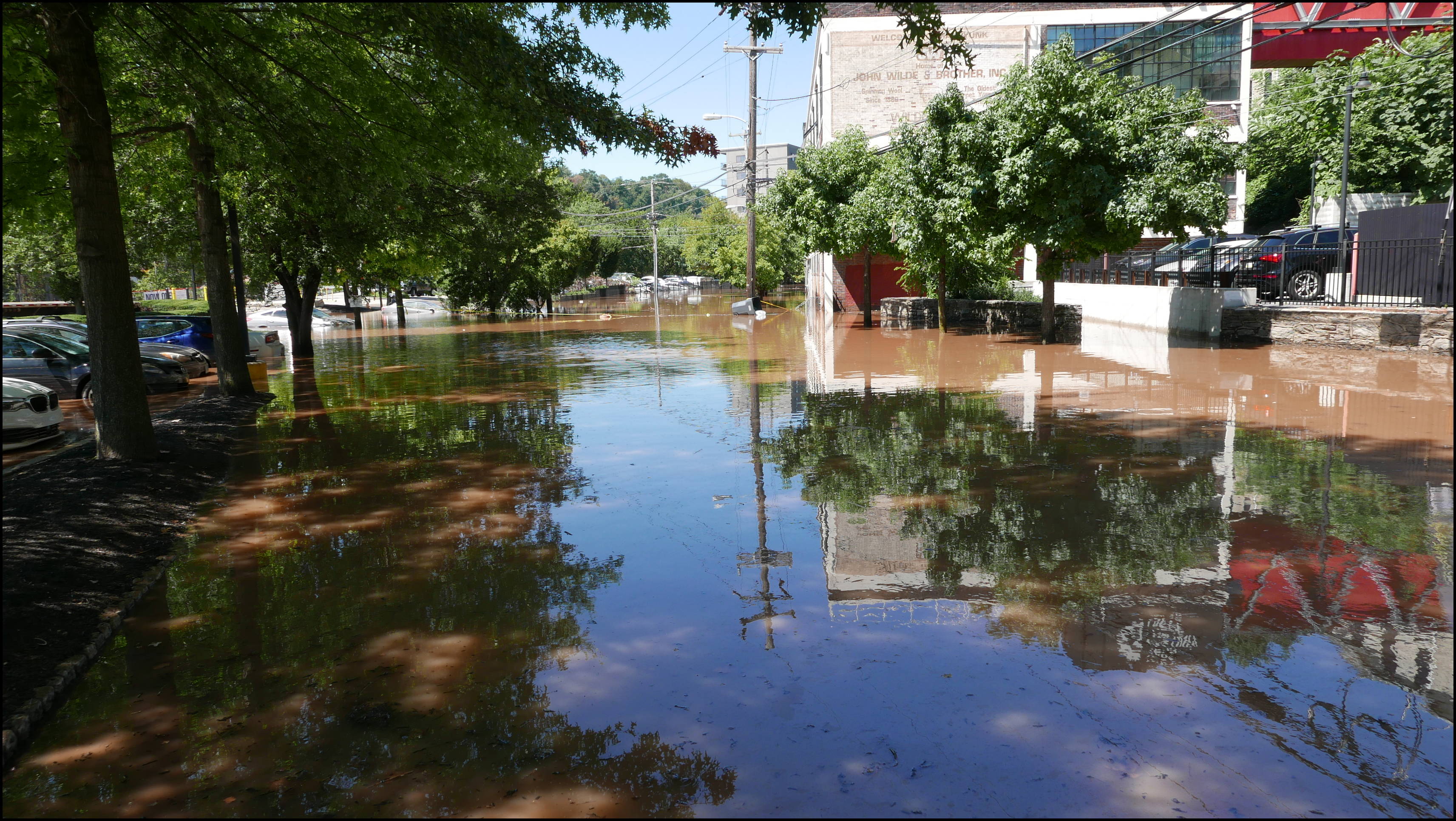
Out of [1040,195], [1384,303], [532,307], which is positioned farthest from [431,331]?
[1384,303]

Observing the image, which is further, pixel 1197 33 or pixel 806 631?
pixel 1197 33

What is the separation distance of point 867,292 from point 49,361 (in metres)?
24.2

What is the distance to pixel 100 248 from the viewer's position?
9.85m

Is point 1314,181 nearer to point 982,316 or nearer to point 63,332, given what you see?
point 982,316

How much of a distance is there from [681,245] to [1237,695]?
12137 centimetres

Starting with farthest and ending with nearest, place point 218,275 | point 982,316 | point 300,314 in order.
→ point 982,316
point 300,314
point 218,275

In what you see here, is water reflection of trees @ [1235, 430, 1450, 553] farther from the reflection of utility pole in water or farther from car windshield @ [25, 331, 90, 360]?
car windshield @ [25, 331, 90, 360]

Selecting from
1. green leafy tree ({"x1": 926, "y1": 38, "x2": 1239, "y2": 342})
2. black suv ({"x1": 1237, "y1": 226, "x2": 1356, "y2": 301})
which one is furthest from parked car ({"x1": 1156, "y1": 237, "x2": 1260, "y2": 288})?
green leafy tree ({"x1": 926, "y1": 38, "x2": 1239, "y2": 342})

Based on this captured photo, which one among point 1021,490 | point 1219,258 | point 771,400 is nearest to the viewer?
point 1021,490

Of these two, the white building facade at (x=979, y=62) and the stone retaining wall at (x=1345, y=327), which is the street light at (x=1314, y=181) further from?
the stone retaining wall at (x=1345, y=327)

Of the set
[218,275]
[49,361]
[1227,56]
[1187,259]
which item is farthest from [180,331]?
[1187,259]

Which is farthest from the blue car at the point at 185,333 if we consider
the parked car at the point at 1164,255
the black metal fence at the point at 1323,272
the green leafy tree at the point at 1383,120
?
the green leafy tree at the point at 1383,120

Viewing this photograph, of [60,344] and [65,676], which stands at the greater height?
[60,344]

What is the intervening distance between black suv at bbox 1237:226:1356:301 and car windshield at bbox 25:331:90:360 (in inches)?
1020
